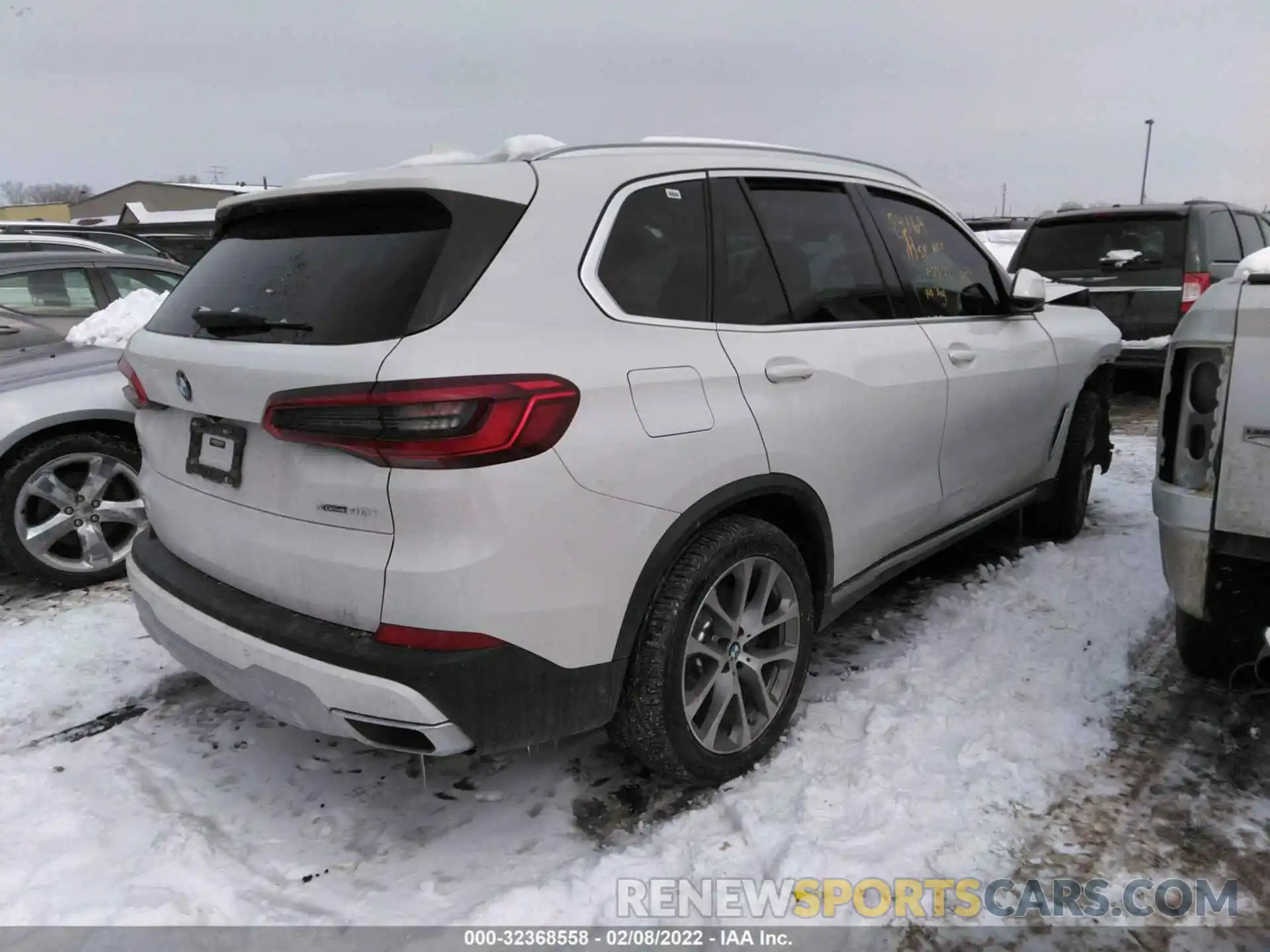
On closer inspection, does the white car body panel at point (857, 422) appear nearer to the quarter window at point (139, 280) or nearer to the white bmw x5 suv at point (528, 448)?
the white bmw x5 suv at point (528, 448)

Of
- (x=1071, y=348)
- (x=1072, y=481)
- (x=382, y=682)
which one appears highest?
(x=1071, y=348)

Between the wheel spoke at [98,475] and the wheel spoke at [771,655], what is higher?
the wheel spoke at [98,475]

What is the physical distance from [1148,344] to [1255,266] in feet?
19.0

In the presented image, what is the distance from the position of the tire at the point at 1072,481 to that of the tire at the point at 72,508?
15.3 feet

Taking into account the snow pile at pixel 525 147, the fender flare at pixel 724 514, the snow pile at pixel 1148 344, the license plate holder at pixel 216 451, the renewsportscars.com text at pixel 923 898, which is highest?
the snow pile at pixel 525 147

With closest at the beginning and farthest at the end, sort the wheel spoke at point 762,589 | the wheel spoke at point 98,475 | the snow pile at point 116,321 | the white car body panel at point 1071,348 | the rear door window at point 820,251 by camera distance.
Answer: the wheel spoke at point 762,589 → the rear door window at point 820,251 → the wheel spoke at point 98,475 → the white car body panel at point 1071,348 → the snow pile at point 116,321

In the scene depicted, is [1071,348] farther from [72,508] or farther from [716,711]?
[72,508]

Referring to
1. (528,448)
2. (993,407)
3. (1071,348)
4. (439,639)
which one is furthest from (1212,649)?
(439,639)

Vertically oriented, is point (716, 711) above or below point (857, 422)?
below

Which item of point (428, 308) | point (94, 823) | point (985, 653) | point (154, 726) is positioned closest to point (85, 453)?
point (154, 726)

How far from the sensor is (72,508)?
4258 mm

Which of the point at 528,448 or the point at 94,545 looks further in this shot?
the point at 94,545

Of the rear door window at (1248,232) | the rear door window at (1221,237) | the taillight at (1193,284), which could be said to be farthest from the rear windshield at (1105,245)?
the rear door window at (1248,232)

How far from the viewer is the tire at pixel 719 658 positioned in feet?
8.11
